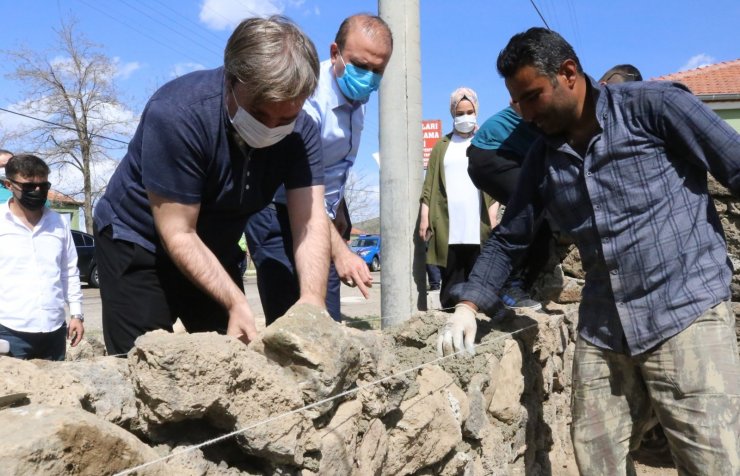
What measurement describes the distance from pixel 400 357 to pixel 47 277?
7.74 feet

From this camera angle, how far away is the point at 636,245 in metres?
2.72

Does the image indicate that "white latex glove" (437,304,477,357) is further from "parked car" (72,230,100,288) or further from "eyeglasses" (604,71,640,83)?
"parked car" (72,230,100,288)

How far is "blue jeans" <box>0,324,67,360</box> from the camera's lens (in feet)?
13.0

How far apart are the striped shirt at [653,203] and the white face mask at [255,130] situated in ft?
3.90

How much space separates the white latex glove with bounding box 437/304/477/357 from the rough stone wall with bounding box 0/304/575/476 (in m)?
0.11

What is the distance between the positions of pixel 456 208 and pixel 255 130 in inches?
105

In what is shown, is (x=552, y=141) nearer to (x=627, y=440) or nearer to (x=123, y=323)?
(x=627, y=440)

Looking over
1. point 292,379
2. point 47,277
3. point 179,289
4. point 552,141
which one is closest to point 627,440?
point 552,141

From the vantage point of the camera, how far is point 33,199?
4156 millimetres

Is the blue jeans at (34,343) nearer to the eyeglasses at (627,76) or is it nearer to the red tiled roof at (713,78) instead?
the eyeglasses at (627,76)

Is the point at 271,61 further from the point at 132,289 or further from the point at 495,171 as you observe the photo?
the point at 495,171

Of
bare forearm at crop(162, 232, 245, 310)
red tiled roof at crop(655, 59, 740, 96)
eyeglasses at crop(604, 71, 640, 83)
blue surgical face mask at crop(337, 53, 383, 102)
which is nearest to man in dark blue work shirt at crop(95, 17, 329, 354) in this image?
bare forearm at crop(162, 232, 245, 310)

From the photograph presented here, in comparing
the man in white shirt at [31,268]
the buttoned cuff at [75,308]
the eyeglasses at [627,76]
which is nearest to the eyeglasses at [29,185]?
the man in white shirt at [31,268]

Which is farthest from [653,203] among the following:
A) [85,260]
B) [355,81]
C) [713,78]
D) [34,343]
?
[713,78]
